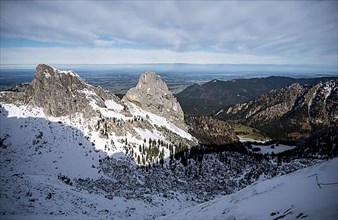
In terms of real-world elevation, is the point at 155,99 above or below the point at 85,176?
above

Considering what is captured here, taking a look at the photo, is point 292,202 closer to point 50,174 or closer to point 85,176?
point 50,174

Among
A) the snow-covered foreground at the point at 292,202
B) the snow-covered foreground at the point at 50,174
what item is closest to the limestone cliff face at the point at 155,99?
the snow-covered foreground at the point at 50,174

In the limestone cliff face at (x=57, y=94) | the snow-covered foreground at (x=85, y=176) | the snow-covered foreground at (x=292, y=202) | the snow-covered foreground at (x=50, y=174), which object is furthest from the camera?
the limestone cliff face at (x=57, y=94)

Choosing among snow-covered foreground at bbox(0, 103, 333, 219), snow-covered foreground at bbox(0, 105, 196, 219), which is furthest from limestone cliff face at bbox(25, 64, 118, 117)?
snow-covered foreground at bbox(0, 105, 196, 219)

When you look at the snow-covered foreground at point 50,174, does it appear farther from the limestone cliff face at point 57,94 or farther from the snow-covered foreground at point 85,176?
the limestone cliff face at point 57,94

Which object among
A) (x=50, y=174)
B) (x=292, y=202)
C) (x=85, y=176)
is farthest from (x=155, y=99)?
(x=292, y=202)

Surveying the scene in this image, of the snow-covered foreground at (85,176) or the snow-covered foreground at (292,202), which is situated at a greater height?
the snow-covered foreground at (292,202)

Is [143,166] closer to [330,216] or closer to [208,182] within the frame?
[208,182]
